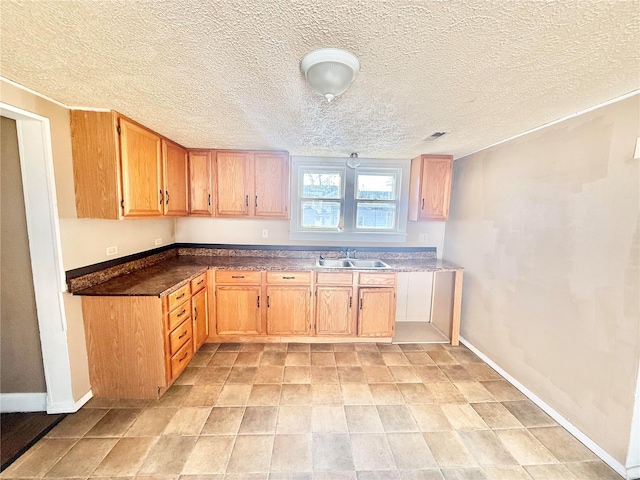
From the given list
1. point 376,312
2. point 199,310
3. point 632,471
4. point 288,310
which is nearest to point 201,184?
point 199,310

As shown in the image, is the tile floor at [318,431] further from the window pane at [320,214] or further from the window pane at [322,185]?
the window pane at [322,185]

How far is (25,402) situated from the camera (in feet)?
5.97

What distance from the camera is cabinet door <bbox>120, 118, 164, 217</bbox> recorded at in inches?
77.8

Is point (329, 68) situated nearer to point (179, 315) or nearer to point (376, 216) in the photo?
point (179, 315)

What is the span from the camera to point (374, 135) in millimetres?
2260

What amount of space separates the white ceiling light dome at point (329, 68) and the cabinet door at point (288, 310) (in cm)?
209

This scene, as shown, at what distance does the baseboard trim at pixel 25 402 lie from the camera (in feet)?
5.90

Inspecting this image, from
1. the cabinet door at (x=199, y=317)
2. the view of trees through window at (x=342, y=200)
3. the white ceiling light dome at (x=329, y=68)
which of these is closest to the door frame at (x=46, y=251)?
the cabinet door at (x=199, y=317)

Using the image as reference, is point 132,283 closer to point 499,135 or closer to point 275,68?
point 275,68

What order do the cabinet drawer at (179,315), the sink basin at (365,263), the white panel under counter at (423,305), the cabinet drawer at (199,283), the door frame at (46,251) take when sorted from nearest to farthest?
the door frame at (46,251) < the cabinet drawer at (179,315) < the cabinet drawer at (199,283) < the white panel under counter at (423,305) < the sink basin at (365,263)

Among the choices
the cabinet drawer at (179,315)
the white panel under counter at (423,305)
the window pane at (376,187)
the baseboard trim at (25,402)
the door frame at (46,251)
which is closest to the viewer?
the door frame at (46,251)

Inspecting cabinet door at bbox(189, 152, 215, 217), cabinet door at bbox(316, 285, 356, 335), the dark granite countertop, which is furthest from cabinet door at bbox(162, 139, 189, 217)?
cabinet door at bbox(316, 285, 356, 335)

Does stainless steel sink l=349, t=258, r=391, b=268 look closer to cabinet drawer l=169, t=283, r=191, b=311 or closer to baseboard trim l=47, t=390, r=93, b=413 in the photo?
cabinet drawer l=169, t=283, r=191, b=311

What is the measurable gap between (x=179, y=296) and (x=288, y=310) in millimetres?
1138
